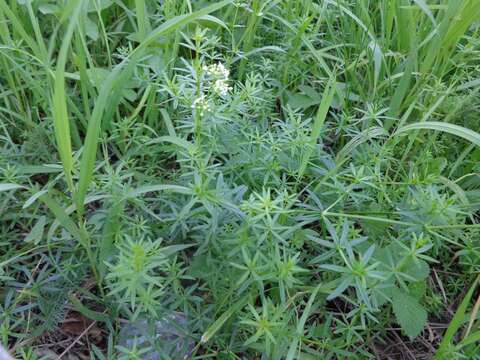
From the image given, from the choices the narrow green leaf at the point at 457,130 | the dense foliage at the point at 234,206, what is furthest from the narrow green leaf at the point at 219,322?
the narrow green leaf at the point at 457,130

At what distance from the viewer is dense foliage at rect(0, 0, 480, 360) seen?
143 cm

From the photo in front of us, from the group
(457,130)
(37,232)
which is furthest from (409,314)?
(37,232)

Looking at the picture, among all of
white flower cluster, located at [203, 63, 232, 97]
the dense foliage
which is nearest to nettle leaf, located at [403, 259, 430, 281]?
the dense foliage

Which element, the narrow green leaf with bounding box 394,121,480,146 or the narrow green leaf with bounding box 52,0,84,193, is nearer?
the narrow green leaf with bounding box 52,0,84,193

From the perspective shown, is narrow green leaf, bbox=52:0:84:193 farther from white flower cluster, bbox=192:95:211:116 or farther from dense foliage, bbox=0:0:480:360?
white flower cluster, bbox=192:95:211:116

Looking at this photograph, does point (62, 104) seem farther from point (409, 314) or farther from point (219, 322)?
point (409, 314)

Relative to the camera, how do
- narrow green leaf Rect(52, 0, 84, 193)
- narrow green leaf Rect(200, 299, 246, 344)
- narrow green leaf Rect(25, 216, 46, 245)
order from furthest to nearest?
narrow green leaf Rect(25, 216, 46, 245), narrow green leaf Rect(200, 299, 246, 344), narrow green leaf Rect(52, 0, 84, 193)

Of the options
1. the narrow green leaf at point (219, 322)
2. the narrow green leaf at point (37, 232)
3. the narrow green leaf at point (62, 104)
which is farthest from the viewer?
the narrow green leaf at point (37, 232)

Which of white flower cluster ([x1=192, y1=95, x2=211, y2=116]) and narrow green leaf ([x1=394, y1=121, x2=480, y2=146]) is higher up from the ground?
white flower cluster ([x1=192, y1=95, x2=211, y2=116])

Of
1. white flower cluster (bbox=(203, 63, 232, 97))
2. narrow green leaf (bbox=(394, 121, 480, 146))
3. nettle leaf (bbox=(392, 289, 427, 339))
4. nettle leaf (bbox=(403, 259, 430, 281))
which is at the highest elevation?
white flower cluster (bbox=(203, 63, 232, 97))

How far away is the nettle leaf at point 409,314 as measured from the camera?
1551 millimetres

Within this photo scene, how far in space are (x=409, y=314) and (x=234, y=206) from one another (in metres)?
0.57

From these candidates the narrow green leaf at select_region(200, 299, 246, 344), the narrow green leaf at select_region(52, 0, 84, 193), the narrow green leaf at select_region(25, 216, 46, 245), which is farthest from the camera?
the narrow green leaf at select_region(25, 216, 46, 245)

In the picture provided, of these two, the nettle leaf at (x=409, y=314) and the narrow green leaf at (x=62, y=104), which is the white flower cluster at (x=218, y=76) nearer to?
the narrow green leaf at (x=62, y=104)
